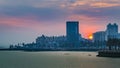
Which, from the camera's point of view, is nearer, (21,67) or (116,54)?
(21,67)

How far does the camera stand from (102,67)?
9694cm

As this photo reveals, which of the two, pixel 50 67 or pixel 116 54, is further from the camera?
pixel 116 54

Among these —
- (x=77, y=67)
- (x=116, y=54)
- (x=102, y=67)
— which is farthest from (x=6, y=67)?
(x=116, y=54)

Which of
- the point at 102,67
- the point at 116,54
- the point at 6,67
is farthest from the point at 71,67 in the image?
the point at 116,54

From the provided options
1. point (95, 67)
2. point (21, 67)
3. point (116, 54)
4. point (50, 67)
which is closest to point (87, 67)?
point (95, 67)

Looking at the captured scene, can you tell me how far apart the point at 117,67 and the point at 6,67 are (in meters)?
27.6

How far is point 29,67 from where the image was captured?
9944 centimetres

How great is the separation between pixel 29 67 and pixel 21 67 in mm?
2012

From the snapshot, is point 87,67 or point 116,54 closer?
point 87,67

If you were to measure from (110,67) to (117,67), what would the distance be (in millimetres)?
1806

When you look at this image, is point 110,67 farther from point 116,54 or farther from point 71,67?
point 116,54

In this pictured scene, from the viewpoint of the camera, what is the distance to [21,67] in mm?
Result: 99625

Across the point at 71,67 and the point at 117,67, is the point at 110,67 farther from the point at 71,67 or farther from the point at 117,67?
the point at 71,67

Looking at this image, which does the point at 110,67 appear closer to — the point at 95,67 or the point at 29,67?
the point at 95,67
